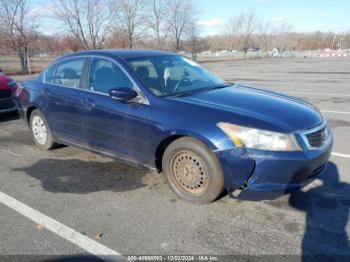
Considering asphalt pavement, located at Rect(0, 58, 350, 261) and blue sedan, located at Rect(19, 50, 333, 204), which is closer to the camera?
asphalt pavement, located at Rect(0, 58, 350, 261)

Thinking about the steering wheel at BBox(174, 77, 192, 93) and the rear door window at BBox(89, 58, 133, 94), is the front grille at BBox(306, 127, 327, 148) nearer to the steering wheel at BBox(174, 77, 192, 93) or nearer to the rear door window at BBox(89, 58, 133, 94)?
the steering wheel at BBox(174, 77, 192, 93)

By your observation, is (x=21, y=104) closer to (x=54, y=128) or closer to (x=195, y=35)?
(x=54, y=128)

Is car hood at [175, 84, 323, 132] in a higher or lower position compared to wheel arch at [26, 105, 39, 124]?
higher

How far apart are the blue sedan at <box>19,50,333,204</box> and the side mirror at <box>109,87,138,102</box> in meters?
0.01

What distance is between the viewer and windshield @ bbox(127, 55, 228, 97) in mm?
4035

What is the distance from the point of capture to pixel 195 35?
157 ft

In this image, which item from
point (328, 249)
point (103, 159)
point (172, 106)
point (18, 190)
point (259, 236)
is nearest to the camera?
point (328, 249)

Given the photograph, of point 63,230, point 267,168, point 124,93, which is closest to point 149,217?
point 63,230

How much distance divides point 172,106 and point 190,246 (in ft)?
4.87

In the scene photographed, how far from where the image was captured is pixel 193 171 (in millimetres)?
3572

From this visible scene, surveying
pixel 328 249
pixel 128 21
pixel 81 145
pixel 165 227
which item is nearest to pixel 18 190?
pixel 81 145

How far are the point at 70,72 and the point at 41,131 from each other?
129cm

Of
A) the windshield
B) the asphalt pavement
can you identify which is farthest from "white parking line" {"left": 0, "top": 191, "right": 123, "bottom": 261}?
the windshield

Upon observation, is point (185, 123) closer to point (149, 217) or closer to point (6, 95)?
point (149, 217)
